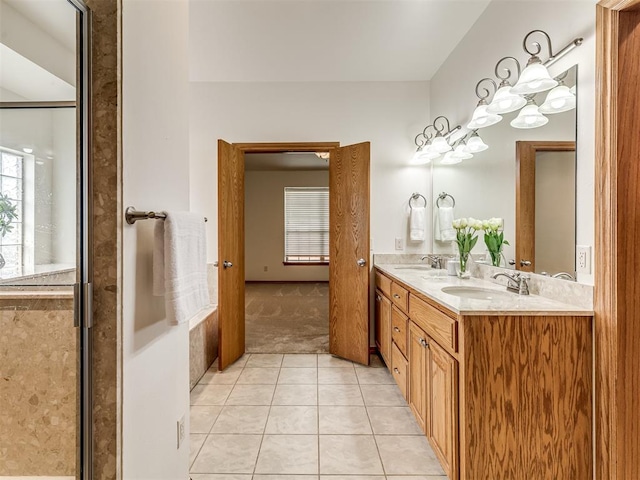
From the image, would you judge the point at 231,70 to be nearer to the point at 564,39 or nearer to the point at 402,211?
the point at 402,211

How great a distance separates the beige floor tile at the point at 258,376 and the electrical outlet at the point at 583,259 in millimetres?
2163

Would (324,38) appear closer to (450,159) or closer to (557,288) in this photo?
(450,159)

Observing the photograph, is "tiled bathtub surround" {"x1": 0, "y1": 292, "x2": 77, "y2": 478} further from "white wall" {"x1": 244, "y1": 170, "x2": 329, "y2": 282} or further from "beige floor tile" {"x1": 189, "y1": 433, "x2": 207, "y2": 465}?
"white wall" {"x1": 244, "y1": 170, "x2": 329, "y2": 282}

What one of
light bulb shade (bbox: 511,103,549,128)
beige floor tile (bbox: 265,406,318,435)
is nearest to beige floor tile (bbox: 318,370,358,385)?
beige floor tile (bbox: 265,406,318,435)

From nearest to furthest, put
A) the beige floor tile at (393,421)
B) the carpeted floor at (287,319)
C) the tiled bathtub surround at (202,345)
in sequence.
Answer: the beige floor tile at (393,421)
the tiled bathtub surround at (202,345)
the carpeted floor at (287,319)

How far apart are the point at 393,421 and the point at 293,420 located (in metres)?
0.63

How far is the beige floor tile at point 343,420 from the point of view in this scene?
1924mm

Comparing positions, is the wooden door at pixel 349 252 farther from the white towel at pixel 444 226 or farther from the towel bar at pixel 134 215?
the towel bar at pixel 134 215

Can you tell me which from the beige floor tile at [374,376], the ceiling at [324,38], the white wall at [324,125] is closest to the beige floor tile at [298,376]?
the beige floor tile at [374,376]

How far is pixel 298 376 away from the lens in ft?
8.77

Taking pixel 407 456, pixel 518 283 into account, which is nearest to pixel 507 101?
pixel 518 283

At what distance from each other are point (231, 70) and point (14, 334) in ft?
9.28

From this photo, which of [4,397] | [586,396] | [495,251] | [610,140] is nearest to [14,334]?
[4,397]

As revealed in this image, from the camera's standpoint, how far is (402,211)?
328 centimetres
